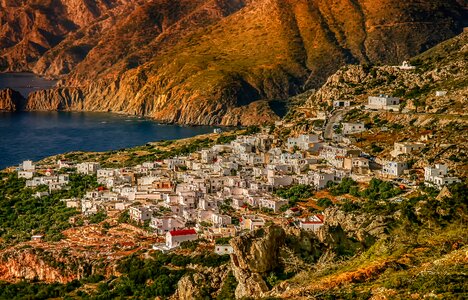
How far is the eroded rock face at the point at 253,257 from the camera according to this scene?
27.8 metres

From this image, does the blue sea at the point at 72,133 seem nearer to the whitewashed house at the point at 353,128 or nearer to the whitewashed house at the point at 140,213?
the whitewashed house at the point at 353,128

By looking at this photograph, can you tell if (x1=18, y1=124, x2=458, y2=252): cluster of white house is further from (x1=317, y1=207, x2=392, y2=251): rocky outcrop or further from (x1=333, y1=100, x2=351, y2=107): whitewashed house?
(x1=333, y1=100, x2=351, y2=107): whitewashed house

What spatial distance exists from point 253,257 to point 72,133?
93379 millimetres

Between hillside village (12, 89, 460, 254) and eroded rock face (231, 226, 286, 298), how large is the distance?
28.3ft

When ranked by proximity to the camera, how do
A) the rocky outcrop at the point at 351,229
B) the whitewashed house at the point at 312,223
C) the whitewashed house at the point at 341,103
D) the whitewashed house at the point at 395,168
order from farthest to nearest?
the whitewashed house at the point at 341,103 < the whitewashed house at the point at 395,168 < the whitewashed house at the point at 312,223 < the rocky outcrop at the point at 351,229

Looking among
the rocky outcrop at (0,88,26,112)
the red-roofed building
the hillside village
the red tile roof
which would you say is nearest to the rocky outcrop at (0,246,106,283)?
the red-roofed building

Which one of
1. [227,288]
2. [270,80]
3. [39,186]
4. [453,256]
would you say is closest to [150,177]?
[39,186]

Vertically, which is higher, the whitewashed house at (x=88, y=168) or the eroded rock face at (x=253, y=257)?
the eroded rock face at (x=253, y=257)

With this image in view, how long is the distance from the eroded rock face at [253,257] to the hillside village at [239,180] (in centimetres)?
862

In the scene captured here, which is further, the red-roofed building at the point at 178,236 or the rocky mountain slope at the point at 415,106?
the rocky mountain slope at the point at 415,106

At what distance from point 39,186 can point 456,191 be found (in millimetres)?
35178

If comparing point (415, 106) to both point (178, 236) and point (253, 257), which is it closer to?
point (178, 236)

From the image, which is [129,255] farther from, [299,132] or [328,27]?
[328,27]

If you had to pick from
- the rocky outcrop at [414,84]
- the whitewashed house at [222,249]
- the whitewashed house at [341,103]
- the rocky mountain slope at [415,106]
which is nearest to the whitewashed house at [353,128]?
the rocky mountain slope at [415,106]
